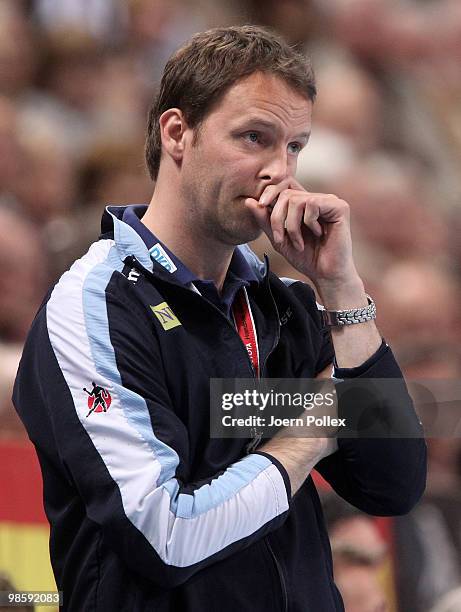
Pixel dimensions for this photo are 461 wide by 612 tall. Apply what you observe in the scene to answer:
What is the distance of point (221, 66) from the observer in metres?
1.51

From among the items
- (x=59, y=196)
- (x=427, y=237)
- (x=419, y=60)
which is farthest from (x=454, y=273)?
(x=59, y=196)

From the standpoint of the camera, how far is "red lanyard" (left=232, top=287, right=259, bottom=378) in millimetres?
1517

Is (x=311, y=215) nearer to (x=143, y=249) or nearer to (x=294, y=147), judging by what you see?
(x=294, y=147)

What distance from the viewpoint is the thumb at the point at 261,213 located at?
1.48 metres

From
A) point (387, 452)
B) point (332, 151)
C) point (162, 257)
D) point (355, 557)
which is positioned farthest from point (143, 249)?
point (332, 151)

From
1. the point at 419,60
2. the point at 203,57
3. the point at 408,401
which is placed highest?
the point at 419,60

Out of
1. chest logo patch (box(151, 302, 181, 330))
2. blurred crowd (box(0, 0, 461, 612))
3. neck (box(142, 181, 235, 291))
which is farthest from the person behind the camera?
blurred crowd (box(0, 0, 461, 612))

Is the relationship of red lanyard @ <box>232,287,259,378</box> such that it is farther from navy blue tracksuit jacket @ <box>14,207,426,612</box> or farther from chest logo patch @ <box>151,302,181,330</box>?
chest logo patch @ <box>151,302,181,330</box>

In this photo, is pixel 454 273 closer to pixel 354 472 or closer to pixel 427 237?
pixel 427 237

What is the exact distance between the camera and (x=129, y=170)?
2836 millimetres

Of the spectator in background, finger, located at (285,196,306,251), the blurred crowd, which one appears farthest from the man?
the blurred crowd

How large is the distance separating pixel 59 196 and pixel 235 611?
1.63m

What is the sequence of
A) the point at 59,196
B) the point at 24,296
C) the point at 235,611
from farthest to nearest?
the point at 59,196 < the point at 24,296 < the point at 235,611

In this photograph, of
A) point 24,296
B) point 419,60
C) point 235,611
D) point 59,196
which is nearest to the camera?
point 235,611
